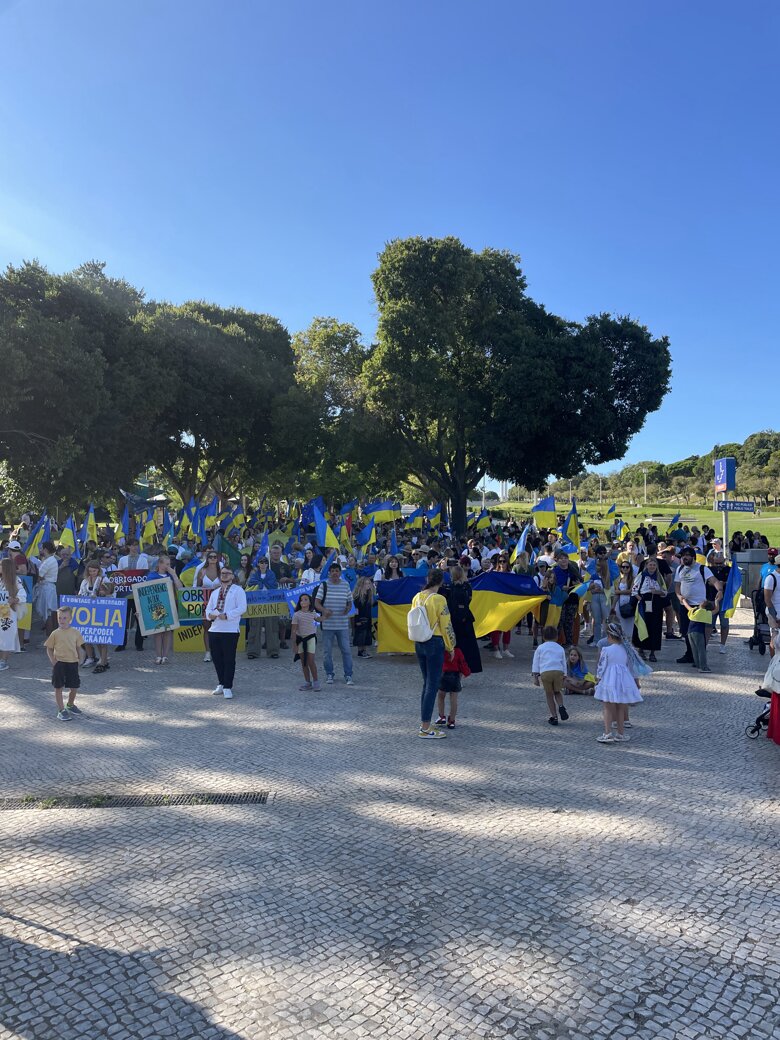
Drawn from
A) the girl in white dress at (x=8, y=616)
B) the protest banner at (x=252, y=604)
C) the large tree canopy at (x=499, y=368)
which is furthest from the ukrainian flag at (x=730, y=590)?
the large tree canopy at (x=499, y=368)

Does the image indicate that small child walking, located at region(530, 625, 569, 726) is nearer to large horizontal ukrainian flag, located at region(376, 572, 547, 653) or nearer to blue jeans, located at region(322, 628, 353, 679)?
blue jeans, located at region(322, 628, 353, 679)

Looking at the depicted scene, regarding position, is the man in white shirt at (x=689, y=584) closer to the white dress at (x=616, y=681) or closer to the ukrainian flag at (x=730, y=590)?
the ukrainian flag at (x=730, y=590)

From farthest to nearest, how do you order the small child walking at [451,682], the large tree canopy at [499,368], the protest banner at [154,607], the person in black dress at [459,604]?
the large tree canopy at [499,368]
the protest banner at [154,607]
the person in black dress at [459,604]
the small child walking at [451,682]

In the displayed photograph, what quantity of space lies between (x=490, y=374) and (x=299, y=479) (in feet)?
36.8

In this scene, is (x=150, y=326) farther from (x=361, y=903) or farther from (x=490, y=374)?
(x=361, y=903)

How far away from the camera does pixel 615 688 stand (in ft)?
25.4

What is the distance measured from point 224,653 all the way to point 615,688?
4851 millimetres

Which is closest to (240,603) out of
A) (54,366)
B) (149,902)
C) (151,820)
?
(151,820)

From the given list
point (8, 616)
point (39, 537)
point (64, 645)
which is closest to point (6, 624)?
point (8, 616)

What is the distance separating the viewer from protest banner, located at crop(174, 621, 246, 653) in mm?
12859

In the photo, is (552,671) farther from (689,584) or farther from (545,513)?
(545,513)

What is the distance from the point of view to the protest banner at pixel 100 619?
449 inches

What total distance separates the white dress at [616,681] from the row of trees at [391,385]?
21159 mm

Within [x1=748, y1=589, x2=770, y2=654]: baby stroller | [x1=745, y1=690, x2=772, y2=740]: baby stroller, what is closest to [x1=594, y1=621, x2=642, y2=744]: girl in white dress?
[x1=745, y1=690, x2=772, y2=740]: baby stroller
